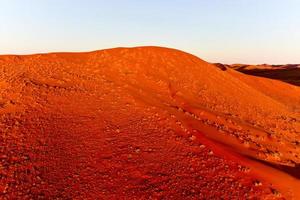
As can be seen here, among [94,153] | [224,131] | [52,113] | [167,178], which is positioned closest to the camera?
[167,178]

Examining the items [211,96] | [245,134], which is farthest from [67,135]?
[211,96]

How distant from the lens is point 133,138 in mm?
13719

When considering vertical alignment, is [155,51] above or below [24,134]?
above

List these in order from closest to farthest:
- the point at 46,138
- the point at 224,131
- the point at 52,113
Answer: the point at 46,138, the point at 52,113, the point at 224,131

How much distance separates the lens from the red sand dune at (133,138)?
10500 mm

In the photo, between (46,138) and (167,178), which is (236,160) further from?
(46,138)

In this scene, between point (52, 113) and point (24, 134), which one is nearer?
point (24, 134)

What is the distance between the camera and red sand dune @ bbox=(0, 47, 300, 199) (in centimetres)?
1050

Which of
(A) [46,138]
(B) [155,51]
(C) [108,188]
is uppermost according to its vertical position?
(B) [155,51]

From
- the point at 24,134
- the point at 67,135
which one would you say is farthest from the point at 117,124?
the point at 24,134

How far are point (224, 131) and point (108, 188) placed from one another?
850 centimetres

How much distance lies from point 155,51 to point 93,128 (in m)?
18.3

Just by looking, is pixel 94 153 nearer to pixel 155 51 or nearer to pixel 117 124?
pixel 117 124

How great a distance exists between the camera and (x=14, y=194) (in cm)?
947
